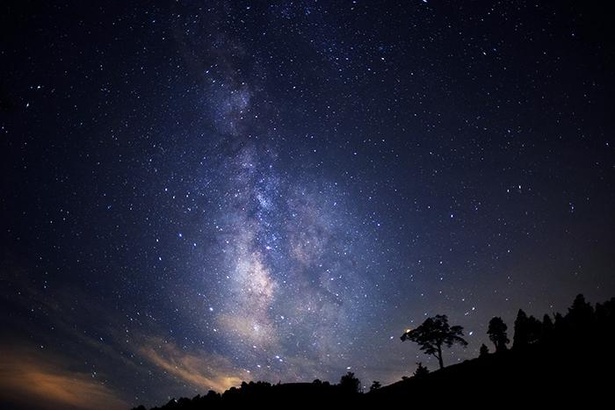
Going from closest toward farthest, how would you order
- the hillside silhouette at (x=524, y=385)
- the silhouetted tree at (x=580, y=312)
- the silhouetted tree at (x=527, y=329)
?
the hillside silhouette at (x=524, y=385)
the silhouetted tree at (x=580, y=312)
the silhouetted tree at (x=527, y=329)

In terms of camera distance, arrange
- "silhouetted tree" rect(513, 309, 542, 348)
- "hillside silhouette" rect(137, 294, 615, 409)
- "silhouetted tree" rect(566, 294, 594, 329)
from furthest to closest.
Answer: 1. "silhouetted tree" rect(513, 309, 542, 348)
2. "silhouetted tree" rect(566, 294, 594, 329)
3. "hillside silhouette" rect(137, 294, 615, 409)

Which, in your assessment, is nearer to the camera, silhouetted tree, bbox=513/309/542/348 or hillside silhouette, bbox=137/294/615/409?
hillside silhouette, bbox=137/294/615/409

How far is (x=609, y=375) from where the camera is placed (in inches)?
684

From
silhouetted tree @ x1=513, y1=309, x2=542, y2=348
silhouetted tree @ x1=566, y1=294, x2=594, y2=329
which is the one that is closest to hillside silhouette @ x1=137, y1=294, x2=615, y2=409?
silhouetted tree @ x1=566, y1=294, x2=594, y2=329

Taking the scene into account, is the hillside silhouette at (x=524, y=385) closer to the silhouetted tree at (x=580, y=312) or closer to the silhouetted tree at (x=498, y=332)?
the silhouetted tree at (x=580, y=312)

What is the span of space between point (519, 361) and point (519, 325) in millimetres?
23044

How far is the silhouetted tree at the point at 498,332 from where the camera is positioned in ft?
165

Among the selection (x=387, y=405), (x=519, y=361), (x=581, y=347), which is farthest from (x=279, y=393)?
(x=581, y=347)

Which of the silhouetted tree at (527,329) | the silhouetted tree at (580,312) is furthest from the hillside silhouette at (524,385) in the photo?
the silhouetted tree at (527,329)

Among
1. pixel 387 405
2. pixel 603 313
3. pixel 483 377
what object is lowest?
pixel 387 405

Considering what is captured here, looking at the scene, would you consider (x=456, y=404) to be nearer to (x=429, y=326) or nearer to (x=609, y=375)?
(x=609, y=375)

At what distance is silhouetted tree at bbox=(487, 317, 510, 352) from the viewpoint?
→ 50219 mm

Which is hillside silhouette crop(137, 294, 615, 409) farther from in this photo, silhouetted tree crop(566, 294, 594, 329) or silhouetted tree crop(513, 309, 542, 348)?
silhouetted tree crop(513, 309, 542, 348)

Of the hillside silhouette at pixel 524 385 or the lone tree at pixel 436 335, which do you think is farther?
the lone tree at pixel 436 335
